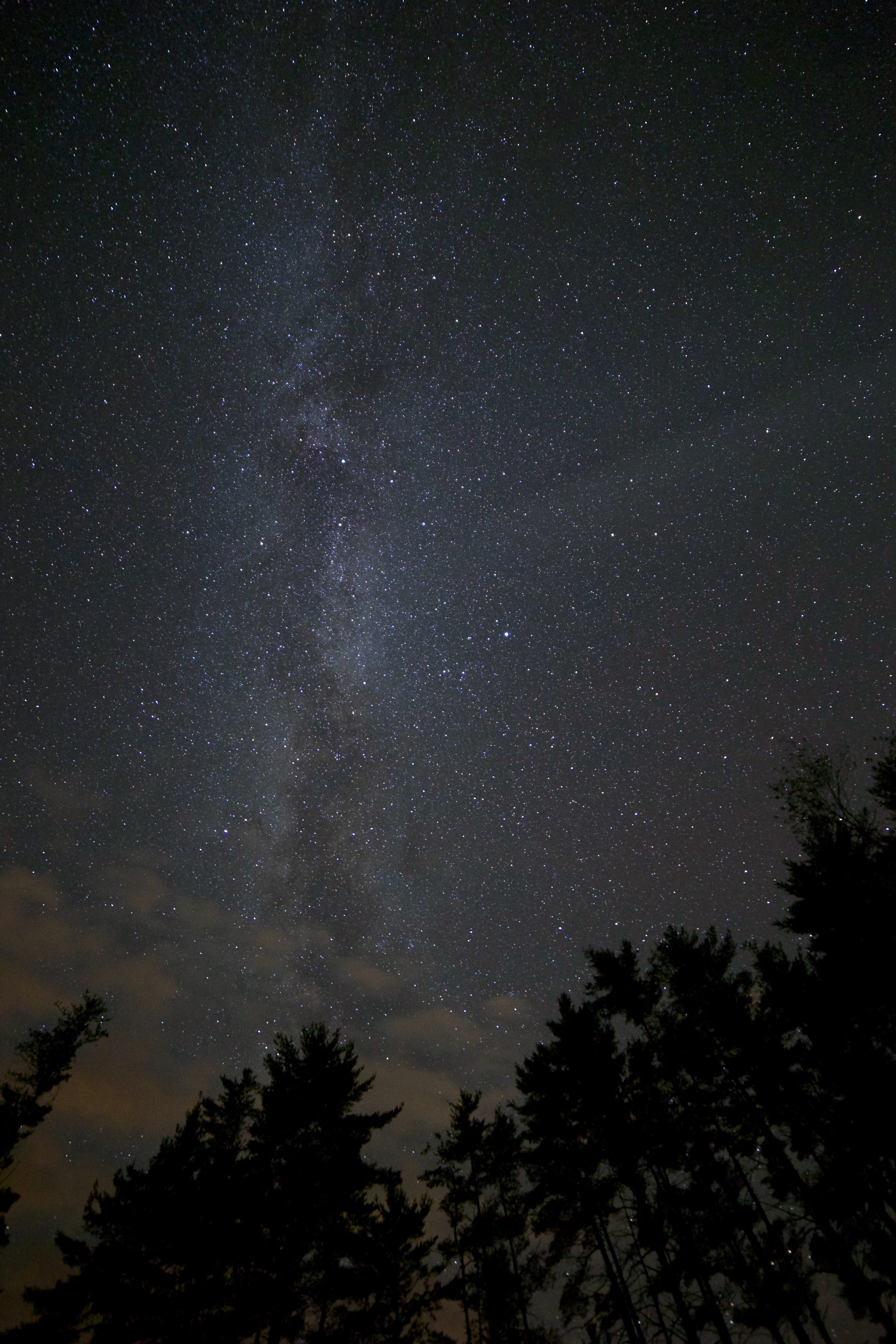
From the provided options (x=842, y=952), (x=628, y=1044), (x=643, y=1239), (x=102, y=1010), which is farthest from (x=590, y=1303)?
(x=102, y=1010)

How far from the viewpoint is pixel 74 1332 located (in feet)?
59.1

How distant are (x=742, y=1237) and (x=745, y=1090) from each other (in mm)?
4025

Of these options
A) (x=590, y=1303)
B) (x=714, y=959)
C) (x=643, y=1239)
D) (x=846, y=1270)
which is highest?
(x=714, y=959)

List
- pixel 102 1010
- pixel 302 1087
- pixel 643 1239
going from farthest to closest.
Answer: pixel 102 1010 < pixel 302 1087 < pixel 643 1239

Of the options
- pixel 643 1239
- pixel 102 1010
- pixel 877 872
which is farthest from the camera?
pixel 102 1010

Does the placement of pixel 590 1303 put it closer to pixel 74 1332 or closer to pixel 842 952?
pixel 842 952

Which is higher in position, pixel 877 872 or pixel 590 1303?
pixel 877 872

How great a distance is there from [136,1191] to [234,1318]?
595 centimetres

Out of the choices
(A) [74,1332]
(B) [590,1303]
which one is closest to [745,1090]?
(B) [590,1303]

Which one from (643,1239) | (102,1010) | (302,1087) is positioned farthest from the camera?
(102,1010)

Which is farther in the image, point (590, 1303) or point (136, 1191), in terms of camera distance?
point (136, 1191)

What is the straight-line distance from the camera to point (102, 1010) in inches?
885

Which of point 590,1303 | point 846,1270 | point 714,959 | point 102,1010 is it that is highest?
point 102,1010

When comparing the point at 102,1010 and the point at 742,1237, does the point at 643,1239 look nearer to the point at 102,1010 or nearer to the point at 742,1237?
the point at 742,1237
